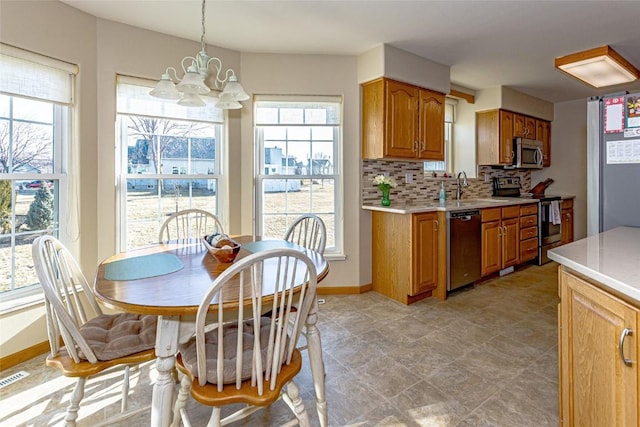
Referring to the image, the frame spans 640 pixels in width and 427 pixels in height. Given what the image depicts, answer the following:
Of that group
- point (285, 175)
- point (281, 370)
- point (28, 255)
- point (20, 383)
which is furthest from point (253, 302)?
point (285, 175)

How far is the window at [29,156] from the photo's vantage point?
2.15m

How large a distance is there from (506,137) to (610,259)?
3909 millimetres

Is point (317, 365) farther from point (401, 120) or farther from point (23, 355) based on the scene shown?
point (401, 120)

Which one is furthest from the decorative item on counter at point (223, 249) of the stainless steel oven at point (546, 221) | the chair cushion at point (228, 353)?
the stainless steel oven at point (546, 221)

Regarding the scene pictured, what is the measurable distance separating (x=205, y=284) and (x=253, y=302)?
0.33 meters

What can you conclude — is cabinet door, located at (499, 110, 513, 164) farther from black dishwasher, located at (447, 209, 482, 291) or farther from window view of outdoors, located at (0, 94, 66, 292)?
window view of outdoors, located at (0, 94, 66, 292)

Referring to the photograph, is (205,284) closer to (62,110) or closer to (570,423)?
(570,423)

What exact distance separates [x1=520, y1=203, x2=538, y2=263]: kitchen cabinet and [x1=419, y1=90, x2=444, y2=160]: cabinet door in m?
1.50

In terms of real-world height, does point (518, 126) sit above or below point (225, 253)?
above

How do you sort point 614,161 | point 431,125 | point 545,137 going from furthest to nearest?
point 545,137 < point 431,125 < point 614,161

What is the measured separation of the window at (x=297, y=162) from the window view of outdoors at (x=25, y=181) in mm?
1603

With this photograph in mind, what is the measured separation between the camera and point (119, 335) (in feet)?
4.94

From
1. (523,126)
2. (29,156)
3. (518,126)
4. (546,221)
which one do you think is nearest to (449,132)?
(518,126)

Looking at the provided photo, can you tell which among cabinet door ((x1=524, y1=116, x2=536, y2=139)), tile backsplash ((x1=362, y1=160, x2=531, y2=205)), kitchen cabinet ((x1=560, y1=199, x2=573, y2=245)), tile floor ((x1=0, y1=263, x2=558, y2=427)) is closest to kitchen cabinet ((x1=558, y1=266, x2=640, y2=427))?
tile floor ((x1=0, y1=263, x2=558, y2=427))
